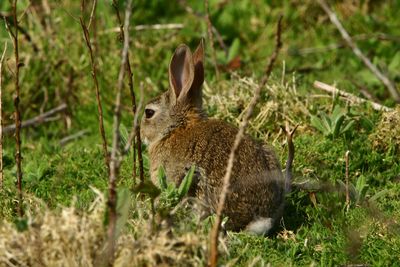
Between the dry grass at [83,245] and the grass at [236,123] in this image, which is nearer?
the dry grass at [83,245]

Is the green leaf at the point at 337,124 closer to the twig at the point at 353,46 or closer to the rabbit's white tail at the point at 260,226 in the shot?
the rabbit's white tail at the point at 260,226

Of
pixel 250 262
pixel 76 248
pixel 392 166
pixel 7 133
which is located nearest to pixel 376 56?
pixel 392 166

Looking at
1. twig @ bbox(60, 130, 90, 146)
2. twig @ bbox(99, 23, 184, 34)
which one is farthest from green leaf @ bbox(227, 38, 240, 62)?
twig @ bbox(60, 130, 90, 146)

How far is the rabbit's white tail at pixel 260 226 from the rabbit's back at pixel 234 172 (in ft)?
0.10

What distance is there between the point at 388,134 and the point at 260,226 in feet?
5.16

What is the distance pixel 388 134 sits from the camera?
6234mm

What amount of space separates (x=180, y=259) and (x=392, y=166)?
2.61m

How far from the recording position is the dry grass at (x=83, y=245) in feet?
13.1

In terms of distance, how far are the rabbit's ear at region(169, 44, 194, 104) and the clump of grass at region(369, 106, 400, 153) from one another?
4.76 ft

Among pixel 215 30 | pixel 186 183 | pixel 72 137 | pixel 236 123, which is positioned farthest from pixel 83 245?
pixel 215 30

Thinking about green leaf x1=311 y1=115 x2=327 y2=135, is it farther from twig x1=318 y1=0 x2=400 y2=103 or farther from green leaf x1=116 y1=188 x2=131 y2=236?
green leaf x1=116 y1=188 x2=131 y2=236

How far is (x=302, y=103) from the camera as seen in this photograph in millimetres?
6898

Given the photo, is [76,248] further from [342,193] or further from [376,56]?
[376,56]

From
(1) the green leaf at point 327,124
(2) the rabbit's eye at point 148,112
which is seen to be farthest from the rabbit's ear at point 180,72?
(1) the green leaf at point 327,124
